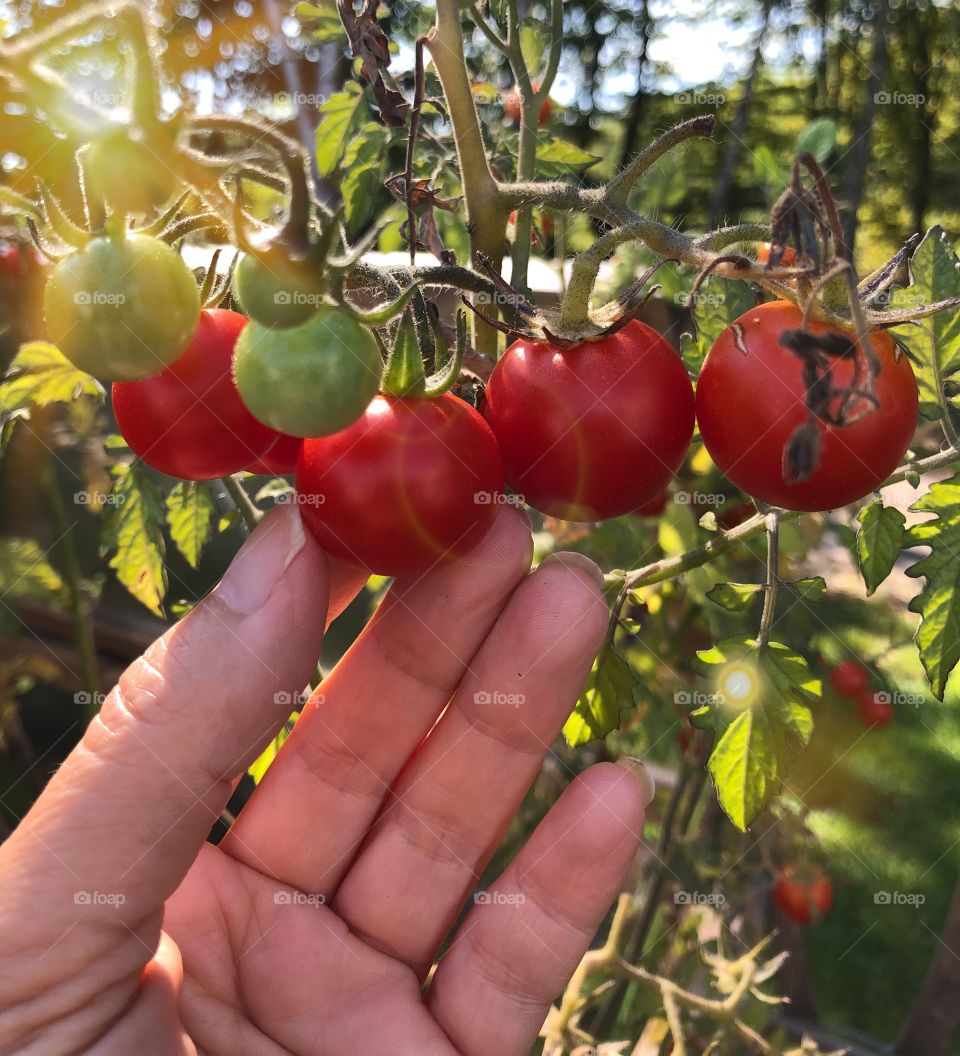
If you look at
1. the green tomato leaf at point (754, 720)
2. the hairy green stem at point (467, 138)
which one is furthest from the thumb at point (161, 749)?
the green tomato leaf at point (754, 720)

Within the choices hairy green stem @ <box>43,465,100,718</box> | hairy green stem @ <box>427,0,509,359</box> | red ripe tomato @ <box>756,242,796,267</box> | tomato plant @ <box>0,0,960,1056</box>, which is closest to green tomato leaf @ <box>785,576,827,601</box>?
tomato plant @ <box>0,0,960,1056</box>

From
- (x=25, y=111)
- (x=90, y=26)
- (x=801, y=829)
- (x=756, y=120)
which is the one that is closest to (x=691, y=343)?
(x=90, y=26)

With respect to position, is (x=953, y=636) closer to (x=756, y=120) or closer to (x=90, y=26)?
(x=90, y=26)

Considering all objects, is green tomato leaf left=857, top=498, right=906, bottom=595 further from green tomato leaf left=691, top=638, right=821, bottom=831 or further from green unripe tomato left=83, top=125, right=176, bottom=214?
green unripe tomato left=83, top=125, right=176, bottom=214
